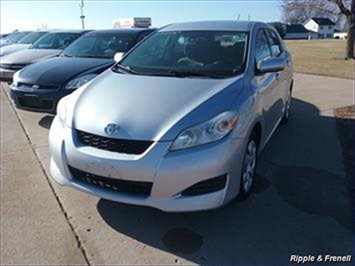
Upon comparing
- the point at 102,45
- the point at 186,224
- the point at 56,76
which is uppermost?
the point at 102,45

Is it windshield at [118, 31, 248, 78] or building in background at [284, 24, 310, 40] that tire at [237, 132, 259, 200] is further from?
building in background at [284, 24, 310, 40]

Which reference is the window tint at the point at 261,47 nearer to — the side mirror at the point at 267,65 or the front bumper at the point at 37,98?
the side mirror at the point at 267,65

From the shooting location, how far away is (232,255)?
9.65 ft

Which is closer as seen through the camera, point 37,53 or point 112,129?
point 112,129

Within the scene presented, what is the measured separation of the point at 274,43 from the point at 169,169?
3208mm

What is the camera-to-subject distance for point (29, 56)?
9445 millimetres

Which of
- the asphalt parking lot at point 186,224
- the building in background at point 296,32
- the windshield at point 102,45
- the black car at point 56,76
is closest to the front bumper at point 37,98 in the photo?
the black car at point 56,76

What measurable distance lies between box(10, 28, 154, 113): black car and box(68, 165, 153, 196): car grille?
3.05m

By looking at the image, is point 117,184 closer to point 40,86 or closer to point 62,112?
point 62,112

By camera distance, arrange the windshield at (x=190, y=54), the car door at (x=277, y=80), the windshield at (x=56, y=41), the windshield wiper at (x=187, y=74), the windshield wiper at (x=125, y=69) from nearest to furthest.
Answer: the windshield wiper at (x=187, y=74) < the windshield at (x=190, y=54) < the windshield wiper at (x=125, y=69) < the car door at (x=277, y=80) < the windshield at (x=56, y=41)

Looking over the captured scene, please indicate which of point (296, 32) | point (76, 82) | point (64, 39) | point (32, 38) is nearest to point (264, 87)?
point (76, 82)

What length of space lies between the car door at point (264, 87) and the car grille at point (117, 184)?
1.43 meters

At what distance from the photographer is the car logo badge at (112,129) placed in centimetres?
306

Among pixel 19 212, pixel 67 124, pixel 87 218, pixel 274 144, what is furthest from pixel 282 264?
pixel 274 144
